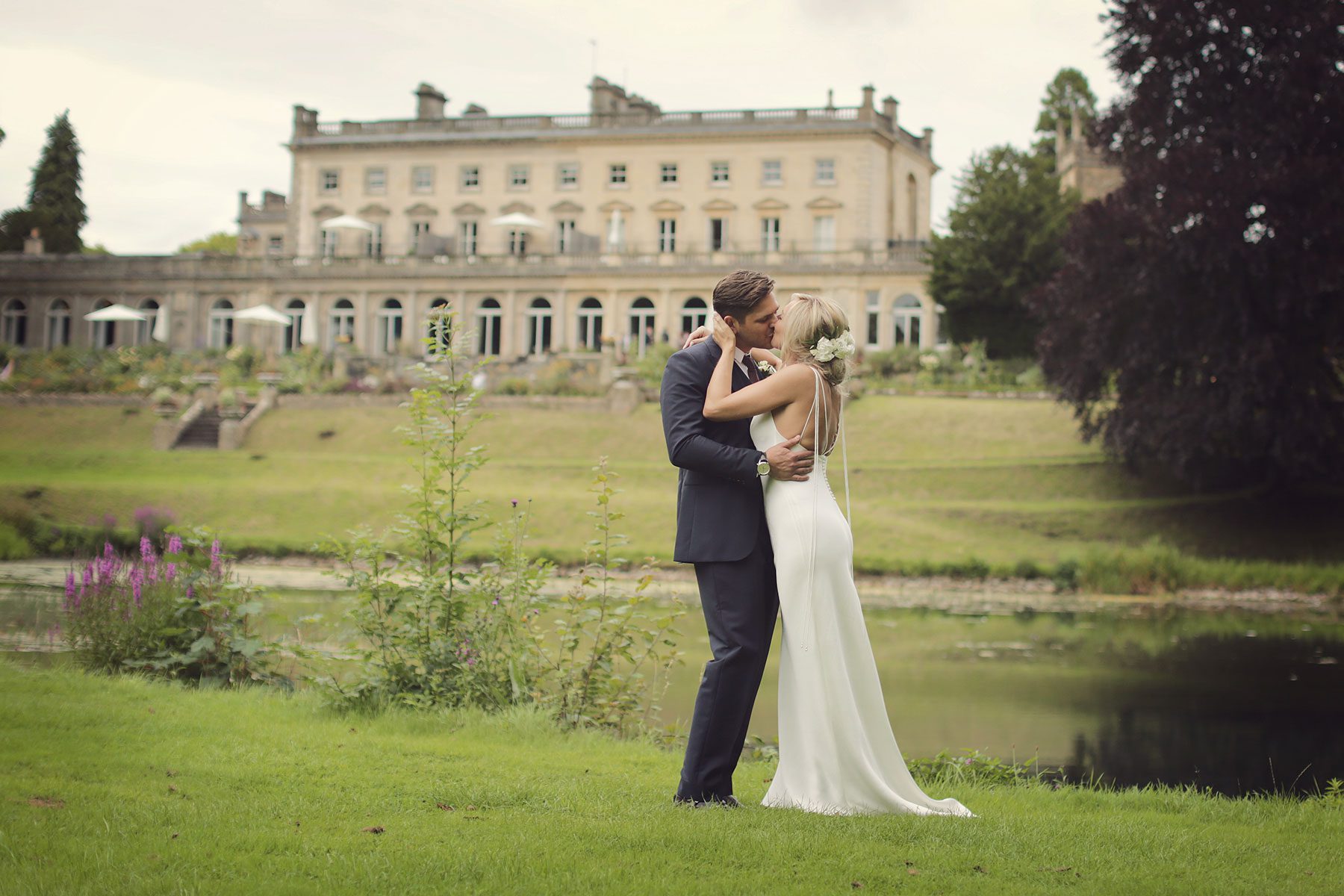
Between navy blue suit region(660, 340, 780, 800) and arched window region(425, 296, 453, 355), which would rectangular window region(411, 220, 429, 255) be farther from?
navy blue suit region(660, 340, 780, 800)

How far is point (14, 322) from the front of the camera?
55.2 m

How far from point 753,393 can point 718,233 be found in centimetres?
4981

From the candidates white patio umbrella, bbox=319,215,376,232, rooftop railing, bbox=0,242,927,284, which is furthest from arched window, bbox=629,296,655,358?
white patio umbrella, bbox=319,215,376,232

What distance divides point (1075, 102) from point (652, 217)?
18649 mm

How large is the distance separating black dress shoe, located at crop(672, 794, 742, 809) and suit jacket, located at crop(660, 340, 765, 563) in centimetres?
92

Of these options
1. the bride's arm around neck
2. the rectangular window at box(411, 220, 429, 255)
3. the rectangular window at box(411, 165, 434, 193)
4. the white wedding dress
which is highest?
the rectangular window at box(411, 165, 434, 193)

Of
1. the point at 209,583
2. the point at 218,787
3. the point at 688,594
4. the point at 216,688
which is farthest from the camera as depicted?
the point at 688,594

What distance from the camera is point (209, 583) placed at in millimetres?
8141

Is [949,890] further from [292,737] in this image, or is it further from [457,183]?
[457,183]

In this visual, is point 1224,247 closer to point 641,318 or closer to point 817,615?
point 817,615

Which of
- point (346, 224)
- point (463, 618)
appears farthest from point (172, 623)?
point (346, 224)

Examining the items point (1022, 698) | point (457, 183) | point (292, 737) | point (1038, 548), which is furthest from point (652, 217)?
point (292, 737)

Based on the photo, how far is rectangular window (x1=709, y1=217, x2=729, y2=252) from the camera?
53.7 metres

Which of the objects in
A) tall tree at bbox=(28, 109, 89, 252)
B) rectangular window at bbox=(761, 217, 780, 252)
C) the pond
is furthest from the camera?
tall tree at bbox=(28, 109, 89, 252)
